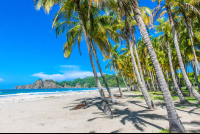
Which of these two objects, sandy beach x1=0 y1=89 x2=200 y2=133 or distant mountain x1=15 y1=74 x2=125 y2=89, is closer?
sandy beach x1=0 y1=89 x2=200 y2=133

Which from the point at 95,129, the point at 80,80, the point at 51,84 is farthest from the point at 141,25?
the point at 80,80

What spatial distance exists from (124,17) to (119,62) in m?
14.4

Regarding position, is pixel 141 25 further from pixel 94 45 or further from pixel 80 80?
pixel 80 80

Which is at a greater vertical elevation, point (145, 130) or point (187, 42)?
point (187, 42)

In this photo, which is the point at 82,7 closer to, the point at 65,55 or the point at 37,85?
the point at 65,55

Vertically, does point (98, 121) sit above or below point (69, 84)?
above

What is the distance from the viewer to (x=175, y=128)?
3.78 meters

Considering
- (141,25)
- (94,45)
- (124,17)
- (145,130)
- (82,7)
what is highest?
(82,7)

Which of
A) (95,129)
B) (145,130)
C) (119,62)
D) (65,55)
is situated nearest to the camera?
(145,130)

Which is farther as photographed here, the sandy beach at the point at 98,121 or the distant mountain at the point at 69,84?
the distant mountain at the point at 69,84

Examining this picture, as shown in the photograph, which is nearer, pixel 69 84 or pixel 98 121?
pixel 98 121

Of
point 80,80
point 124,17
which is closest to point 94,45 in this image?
point 124,17

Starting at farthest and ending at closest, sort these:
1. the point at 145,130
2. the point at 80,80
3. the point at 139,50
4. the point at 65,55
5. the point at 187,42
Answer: the point at 80,80, the point at 139,50, the point at 187,42, the point at 65,55, the point at 145,130

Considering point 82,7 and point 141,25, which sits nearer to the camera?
point 141,25
